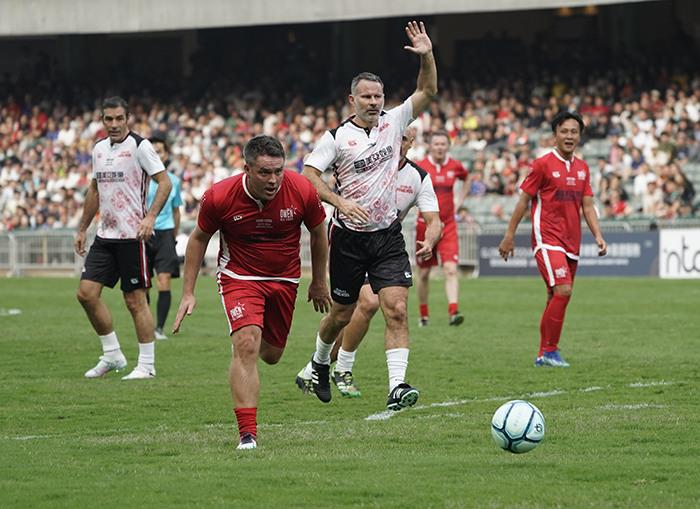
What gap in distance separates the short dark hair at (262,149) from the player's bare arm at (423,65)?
7.17ft

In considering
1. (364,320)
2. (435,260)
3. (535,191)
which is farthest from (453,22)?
(364,320)

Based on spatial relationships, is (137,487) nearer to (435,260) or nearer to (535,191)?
(535,191)

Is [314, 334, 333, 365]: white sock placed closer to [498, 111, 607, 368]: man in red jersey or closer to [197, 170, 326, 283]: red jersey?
[197, 170, 326, 283]: red jersey

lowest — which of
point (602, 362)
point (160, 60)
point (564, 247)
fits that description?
point (602, 362)

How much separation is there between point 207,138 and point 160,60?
27.1ft

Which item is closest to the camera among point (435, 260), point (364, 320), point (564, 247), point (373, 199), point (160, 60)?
point (373, 199)

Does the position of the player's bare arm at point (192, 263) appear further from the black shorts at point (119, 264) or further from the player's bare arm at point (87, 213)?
the player's bare arm at point (87, 213)

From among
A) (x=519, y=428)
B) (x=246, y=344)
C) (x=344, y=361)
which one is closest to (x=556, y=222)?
(x=344, y=361)

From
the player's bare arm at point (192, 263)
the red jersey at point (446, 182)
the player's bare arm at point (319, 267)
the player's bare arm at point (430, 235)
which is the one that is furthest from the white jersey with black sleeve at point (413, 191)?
the red jersey at point (446, 182)

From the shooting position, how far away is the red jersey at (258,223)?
28.8 ft

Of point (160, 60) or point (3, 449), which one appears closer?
point (3, 449)

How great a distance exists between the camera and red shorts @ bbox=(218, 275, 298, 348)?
345 inches

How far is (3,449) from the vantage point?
338 inches

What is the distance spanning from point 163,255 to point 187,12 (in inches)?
1018
